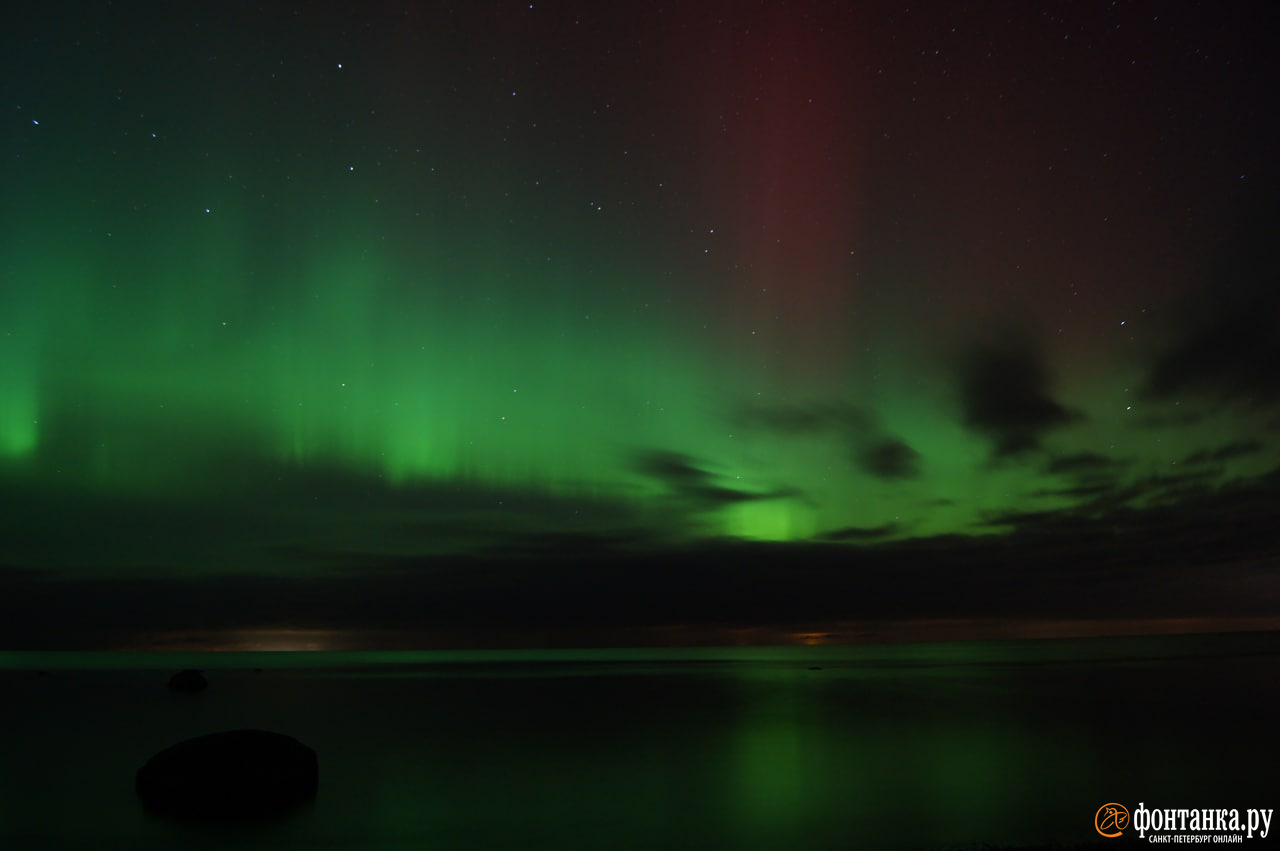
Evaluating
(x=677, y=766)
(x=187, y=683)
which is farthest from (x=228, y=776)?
(x=187, y=683)

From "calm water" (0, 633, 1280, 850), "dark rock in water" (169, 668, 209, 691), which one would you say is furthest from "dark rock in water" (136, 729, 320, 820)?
"dark rock in water" (169, 668, 209, 691)

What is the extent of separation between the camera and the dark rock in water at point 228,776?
20.1m

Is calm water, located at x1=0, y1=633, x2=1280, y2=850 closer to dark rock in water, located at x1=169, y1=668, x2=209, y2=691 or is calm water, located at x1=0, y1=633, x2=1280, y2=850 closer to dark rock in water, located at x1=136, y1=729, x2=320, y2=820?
dark rock in water, located at x1=136, y1=729, x2=320, y2=820

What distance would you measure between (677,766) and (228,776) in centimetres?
1577

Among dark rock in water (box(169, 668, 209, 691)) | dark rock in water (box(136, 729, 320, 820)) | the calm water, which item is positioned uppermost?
dark rock in water (box(136, 729, 320, 820))

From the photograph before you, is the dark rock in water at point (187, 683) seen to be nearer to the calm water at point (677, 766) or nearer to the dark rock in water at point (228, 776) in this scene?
the calm water at point (677, 766)

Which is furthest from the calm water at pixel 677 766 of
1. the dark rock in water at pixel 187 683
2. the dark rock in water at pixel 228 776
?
the dark rock in water at pixel 187 683

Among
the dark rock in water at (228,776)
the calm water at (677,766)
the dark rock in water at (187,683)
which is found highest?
the dark rock in water at (228,776)

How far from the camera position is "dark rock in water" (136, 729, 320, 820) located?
66.0 ft

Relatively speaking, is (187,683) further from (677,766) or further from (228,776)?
(228,776)

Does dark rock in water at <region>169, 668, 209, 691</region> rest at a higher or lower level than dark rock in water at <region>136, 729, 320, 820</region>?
lower

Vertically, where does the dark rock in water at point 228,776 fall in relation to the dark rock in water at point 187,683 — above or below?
above

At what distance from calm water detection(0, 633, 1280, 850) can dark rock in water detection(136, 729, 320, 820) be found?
0.73m

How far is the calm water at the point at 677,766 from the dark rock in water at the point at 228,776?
73 centimetres
